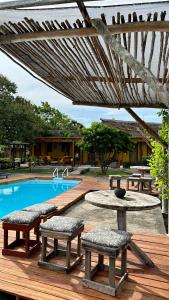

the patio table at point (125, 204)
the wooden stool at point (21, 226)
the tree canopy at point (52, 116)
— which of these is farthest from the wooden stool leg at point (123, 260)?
the tree canopy at point (52, 116)

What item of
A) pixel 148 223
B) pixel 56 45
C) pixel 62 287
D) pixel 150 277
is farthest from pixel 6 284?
pixel 148 223

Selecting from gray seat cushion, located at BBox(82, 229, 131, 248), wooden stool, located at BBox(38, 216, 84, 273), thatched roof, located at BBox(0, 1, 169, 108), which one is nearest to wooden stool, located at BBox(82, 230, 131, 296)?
gray seat cushion, located at BBox(82, 229, 131, 248)

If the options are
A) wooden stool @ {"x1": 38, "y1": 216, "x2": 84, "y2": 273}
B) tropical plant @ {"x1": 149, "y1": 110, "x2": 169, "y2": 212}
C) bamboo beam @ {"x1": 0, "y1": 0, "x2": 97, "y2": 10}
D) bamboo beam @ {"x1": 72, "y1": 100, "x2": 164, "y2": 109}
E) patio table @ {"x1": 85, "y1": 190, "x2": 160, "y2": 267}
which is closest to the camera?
bamboo beam @ {"x1": 0, "y1": 0, "x2": 97, "y2": 10}

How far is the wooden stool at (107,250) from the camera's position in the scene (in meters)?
2.63

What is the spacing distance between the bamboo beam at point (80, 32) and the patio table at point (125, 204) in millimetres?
1973

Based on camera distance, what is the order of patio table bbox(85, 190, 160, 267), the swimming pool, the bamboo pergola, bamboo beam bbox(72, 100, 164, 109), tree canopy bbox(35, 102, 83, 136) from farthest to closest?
tree canopy bbox(35, 102, 83, 136) → the swimming pool → bamboo beam bbox(72, 100, 164, 109) → patio table bbox(85, 190, 160, 267) → the bamboo pergola

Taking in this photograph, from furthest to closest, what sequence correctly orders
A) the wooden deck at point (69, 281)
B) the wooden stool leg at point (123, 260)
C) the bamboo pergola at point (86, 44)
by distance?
the wooden stool leg at point (123, 260), the wooden deck at point (69, 281), the bamboo pergola at point (86, 44)

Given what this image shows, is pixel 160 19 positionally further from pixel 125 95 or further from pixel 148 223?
pixel 148 223

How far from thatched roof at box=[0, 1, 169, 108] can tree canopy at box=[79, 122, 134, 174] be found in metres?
11.6

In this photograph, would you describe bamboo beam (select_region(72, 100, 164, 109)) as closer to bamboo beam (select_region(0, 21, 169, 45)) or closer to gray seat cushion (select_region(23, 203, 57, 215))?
gray seat cushion (select_region(23, 203, 57, 215))

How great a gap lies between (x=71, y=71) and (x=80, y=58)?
48 cm

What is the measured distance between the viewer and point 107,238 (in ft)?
9.07

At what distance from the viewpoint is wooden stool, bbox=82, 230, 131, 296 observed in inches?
104

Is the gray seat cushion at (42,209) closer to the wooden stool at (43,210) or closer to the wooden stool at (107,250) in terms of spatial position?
the wooden stool at (43,210)
